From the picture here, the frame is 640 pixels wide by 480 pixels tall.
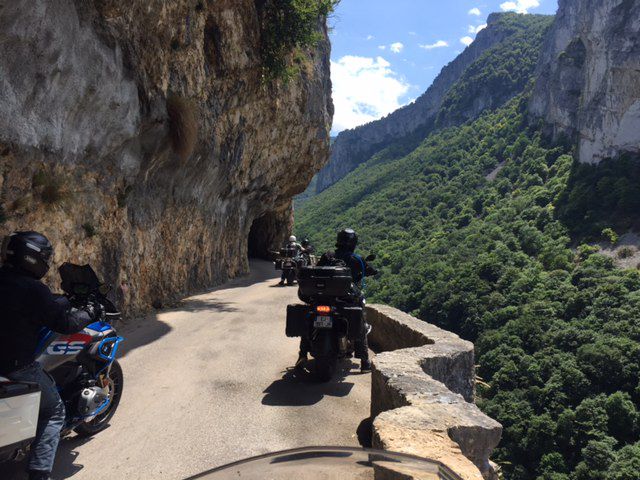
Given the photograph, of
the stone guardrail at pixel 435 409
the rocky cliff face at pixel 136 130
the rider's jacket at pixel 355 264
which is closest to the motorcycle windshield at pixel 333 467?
the stone guardrail at pixel 435 409

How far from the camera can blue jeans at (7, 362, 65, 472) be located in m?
2.89

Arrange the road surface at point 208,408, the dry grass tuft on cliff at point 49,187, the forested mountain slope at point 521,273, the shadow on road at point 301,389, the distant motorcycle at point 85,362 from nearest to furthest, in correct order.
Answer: the distant motorcycle at point 85,362
the road surface at point 208,408
the shadow on road at point 301,389
the dry grass tuft on cliff at point 49,187
the forested mountain slope at point 521,273

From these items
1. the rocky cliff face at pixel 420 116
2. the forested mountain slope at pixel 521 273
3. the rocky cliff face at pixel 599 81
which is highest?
the rocky cliff face at pixel 420 116

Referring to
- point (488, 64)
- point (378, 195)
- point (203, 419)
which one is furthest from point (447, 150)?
point (203, 419)

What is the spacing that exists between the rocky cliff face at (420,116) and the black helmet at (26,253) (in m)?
139

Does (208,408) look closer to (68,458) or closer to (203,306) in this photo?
(68,458)

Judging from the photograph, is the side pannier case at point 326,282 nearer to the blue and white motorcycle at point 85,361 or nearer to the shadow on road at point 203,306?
the blue and white motorcycle at point 85,361

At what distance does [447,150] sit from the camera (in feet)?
392

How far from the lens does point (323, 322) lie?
5.27 m

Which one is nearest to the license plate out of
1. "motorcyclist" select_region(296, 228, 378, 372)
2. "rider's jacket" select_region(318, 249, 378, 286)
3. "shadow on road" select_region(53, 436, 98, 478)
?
"motorcyclist" select_region(296, 228, 378, 372)

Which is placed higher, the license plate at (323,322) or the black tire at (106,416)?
the license plate at (323,322)

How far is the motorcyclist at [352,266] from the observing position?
230 inches

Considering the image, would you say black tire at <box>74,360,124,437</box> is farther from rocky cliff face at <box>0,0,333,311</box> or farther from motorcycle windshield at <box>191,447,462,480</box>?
motorcycle windshield at <box>191,447,462,480</box>

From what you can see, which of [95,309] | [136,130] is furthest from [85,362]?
[136,130]
